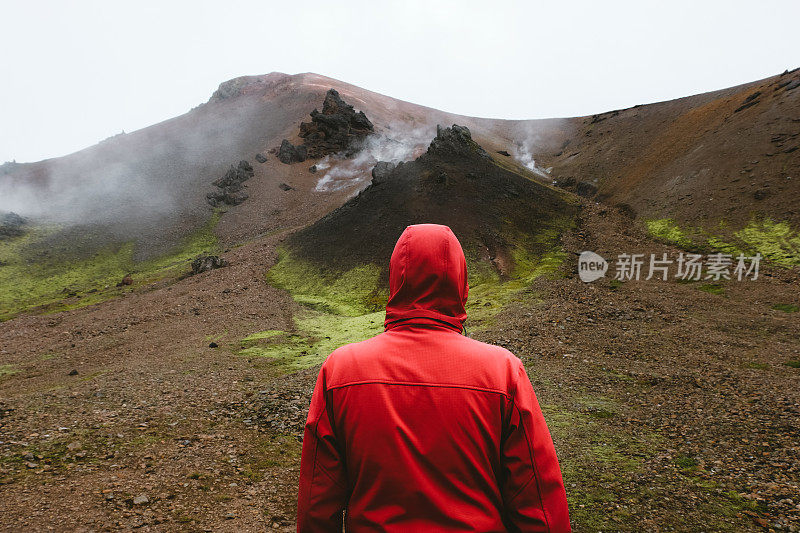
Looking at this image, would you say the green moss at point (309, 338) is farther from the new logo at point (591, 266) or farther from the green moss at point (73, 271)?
the green moss at point (73, 271)

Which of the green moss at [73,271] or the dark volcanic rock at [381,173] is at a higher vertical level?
the dark volcanic rock at [381,173]

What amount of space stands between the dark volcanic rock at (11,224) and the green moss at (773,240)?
72.6 metres

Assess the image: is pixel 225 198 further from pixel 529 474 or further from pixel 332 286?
pixel 529 474

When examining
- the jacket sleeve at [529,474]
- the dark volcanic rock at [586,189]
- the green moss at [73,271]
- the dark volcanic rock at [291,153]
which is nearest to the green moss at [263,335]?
the jacket sleeve at [529,474]

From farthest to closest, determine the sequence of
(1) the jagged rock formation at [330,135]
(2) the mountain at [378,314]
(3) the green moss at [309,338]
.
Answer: (1) the jagged rock formation at [330,135], (3) the green moss at [309,338], (2) the mountain at [378,314]

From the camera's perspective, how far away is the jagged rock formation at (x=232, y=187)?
60594 mm

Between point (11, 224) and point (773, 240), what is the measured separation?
7531 cm

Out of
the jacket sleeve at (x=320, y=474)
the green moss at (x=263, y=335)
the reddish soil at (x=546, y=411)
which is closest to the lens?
the jacket sleeve at (x=320, y=474)

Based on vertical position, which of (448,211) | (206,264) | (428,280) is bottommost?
(206,264)

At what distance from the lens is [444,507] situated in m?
2.49

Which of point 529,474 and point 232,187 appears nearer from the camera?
point 529,474

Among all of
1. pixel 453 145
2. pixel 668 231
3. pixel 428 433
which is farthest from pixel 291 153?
pixel 428 433

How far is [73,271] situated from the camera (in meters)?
47.2

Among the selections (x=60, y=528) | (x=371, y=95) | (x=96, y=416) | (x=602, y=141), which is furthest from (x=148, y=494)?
(x=371, y=95)
